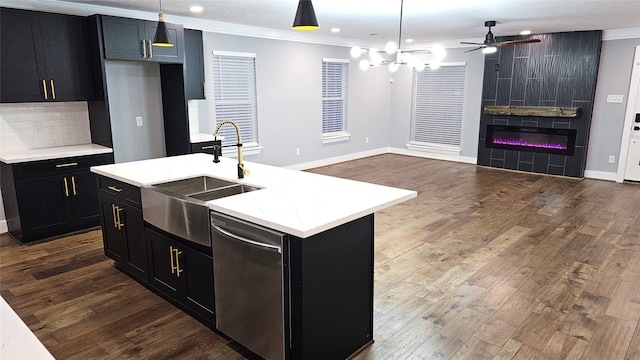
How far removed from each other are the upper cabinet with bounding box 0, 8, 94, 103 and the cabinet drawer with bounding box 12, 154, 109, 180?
66 cm

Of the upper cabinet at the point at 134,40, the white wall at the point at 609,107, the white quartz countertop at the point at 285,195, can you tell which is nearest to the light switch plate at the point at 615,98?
the white wall at the point at 609,107

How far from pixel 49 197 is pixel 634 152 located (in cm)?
848

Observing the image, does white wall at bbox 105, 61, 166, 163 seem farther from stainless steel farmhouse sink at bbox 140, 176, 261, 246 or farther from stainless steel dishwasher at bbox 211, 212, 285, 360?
stainless steel dishwasher at bbox 211, 212, 285, 360

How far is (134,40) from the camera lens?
15.3 ft

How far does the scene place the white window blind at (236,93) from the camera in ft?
21.0

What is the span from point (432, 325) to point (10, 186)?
4.25 m

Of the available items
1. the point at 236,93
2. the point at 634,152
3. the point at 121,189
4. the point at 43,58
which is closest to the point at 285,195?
the point at 121,189

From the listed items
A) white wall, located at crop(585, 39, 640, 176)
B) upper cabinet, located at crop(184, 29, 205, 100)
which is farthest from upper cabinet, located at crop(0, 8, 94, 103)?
white wall, located at crop(585, 39, 640, 176)

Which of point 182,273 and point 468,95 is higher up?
point 468,95

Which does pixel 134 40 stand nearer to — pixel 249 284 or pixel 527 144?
pixel 249 284

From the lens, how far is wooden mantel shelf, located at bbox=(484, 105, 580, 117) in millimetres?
7168

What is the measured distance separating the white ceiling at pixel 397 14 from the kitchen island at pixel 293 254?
2.38 metres

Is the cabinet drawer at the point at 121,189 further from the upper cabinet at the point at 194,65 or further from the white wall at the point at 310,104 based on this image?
the upper cabinet at the point at 194,65

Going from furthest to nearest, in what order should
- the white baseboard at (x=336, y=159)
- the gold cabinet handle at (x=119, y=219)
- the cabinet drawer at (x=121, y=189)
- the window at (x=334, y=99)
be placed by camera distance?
the window at (x=334, y=99)
the white baseboard at (x=336, y=159)
the gold cabinet handle at (x=119, y=219)
the cabinet drawer at (x=121, y=189)
